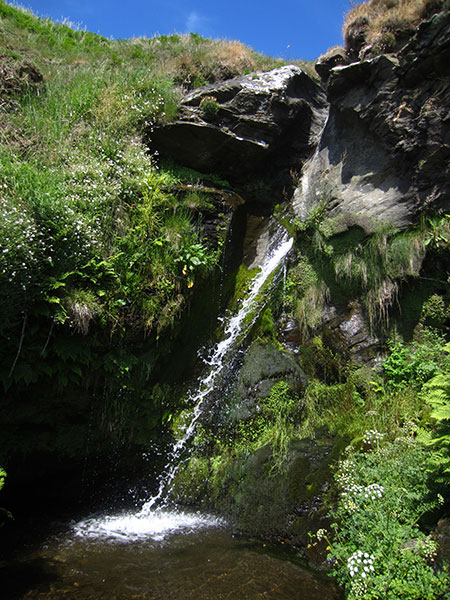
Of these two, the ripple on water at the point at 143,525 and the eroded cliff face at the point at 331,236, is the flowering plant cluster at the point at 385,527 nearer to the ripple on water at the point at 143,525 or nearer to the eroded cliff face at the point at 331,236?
the eroded cliff face at the point at 331,236

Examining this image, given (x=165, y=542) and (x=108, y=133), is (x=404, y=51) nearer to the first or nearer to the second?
(x=108, y=133)

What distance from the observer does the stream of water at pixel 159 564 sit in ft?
11.7

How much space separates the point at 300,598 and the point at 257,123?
28.7ft

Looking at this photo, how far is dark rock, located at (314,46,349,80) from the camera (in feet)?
26.6

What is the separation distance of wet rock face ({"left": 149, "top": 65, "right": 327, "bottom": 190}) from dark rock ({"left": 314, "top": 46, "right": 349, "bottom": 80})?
1279 millimetres

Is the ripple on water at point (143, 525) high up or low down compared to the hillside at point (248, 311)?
down

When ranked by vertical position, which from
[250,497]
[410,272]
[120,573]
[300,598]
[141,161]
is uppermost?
[141,161]

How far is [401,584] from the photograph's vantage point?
3.27m

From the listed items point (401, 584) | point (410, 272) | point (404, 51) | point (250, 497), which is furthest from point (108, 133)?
point (401, 584)

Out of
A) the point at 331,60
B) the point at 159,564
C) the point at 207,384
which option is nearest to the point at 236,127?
the point at 331,60

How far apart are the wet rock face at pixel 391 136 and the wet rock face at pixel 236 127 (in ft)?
4.83

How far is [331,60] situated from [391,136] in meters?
2.45

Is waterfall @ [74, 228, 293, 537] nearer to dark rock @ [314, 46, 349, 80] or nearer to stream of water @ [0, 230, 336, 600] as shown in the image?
stream of water @ [0, 230, 336, 600]

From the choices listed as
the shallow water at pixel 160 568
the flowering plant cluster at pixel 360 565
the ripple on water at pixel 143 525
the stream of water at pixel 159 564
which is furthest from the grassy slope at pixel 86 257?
the flowering plant cluster at pixel 360 565
